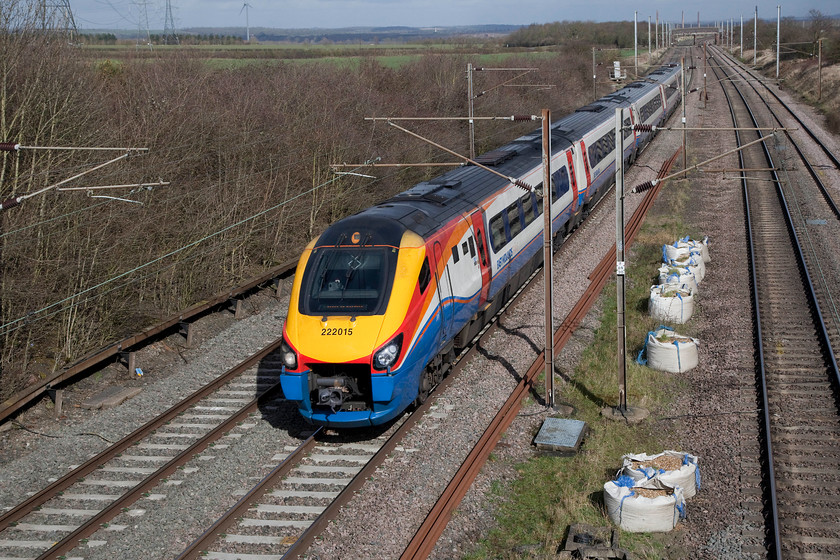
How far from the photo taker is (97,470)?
12.4 m

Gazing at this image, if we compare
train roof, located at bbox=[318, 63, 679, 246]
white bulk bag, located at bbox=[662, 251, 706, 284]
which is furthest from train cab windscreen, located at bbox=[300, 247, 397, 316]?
white bulk bag, located at bbox=[662, 251, 706, 284]

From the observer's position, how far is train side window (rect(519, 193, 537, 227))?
1892 centimetres

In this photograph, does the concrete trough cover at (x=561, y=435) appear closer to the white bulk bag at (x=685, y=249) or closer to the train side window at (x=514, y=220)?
the train side window at (x=514, y=220)

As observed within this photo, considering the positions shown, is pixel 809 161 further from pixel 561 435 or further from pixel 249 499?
pixel 249 499

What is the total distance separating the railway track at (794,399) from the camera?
1030 centimetres

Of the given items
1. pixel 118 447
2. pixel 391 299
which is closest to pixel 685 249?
pixel 391 299

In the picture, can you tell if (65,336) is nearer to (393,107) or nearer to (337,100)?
(337,100)

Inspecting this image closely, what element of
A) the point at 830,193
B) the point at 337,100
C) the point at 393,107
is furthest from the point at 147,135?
the point at 830,193

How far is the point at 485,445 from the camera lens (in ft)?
41.0

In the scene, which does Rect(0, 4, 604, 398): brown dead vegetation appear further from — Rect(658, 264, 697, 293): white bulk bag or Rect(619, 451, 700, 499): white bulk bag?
Rect(619, 451, 700, 499): white bulk bag

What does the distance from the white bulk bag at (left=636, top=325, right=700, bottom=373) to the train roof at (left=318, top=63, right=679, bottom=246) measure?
421 centimetres

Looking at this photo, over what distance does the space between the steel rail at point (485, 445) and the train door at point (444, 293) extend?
62.9 inches

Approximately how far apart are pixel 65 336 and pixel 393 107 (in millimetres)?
20570

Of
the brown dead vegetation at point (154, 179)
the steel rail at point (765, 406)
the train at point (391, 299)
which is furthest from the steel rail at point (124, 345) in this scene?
the steel rail at point (765, 406)
